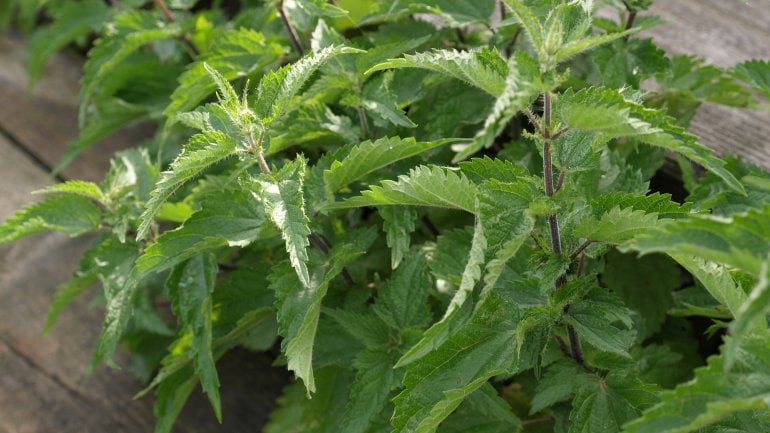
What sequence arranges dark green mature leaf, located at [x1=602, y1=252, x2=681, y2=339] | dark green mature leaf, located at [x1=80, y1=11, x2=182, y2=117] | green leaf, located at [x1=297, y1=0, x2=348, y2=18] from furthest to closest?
1. dark green mature leaf, located at [x1=80, y1=11, x2=182, y2=117]
2. dark green mature leaf, located at [x1=602, y1=252, x2=681, y2=339]
3. green leaf, located at [x1=297, y1=0, x2=348, y2=18]

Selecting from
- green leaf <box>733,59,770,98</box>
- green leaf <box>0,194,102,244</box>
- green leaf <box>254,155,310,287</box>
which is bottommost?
green leaf <box>0,194,102,244</box>

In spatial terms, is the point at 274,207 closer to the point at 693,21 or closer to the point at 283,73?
the point at 283,73

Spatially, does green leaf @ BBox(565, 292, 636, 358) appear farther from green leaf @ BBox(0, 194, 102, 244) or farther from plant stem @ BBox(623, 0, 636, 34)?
green leaf @ BBox(0, 194, 102, 244)

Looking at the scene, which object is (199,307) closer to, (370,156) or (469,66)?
(370,156)

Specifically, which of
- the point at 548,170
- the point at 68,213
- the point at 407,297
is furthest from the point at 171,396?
the point at 548,170

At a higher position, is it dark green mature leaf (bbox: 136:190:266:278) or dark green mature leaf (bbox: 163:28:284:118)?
dark green mature leaf (bbox: 163:28:284:118)

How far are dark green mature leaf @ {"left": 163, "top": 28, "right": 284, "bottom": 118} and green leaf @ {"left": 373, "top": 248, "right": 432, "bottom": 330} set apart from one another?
1.60 feet

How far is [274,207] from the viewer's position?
104 cm

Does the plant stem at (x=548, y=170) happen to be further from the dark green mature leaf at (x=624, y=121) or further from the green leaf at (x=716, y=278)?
the green leaf at (x=716, y=278)

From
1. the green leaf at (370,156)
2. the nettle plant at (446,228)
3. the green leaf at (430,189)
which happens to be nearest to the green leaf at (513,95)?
the nettle plant at (446,228)

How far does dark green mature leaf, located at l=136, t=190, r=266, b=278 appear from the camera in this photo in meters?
1.15

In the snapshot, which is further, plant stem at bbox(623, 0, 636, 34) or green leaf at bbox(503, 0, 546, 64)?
plant stem at bbox(623, 0, 636, 34)

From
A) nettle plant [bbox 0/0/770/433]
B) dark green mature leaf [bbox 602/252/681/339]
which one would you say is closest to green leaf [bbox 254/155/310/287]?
nettle plant [bbox 0/0/770/433]

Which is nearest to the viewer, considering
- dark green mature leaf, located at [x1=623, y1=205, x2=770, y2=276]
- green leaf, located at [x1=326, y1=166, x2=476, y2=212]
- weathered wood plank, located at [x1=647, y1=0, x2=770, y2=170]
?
dark green mature leaf, located at [x1=623, y1=205, x2=770, y2=276]
